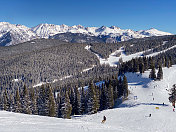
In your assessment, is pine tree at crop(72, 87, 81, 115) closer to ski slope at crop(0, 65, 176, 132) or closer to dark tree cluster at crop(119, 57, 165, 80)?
ski slope at crop(0, 65, 176, 132)

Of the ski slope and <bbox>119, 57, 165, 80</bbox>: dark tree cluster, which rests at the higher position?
<bbox>119, 57, 165, 80</bbox>: dark tree cluster

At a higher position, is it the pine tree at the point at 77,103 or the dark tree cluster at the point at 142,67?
the dark tree cluster at the point at 142,67

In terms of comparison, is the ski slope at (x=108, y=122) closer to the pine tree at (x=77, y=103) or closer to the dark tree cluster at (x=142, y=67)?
the pine tree at (x=77, y=103)

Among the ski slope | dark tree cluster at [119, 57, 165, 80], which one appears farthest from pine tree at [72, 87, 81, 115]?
dark tree cluster at [119, 57, 165, 80]

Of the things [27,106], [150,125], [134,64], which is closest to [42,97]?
[27,106]

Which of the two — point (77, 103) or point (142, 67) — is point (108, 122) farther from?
point (142, 67)

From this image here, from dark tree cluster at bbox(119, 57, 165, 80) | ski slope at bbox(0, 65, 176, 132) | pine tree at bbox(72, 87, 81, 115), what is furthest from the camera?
dark tree cluster at bbox(119, 57, 165, 80)

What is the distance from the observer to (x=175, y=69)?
103m

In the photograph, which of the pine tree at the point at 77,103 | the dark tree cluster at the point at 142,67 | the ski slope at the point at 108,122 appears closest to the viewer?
the ski slope at the point at 108,122

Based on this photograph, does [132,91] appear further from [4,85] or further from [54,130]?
[4,85]

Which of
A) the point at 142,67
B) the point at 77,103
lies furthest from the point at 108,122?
the point at 142,67

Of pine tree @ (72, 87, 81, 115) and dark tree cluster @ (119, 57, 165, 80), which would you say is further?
dark tree cluster @ (119, 57, 165, 80)

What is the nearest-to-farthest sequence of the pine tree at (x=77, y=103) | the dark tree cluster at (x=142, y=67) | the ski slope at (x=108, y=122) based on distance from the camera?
the ski slope at (x=108, y=122) → the pine tree at (x=77, y=103) → the dark tree cluster at (x=142, y=67)

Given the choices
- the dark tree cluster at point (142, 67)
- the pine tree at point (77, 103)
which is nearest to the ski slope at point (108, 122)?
the pine tree at point (77, 103)
